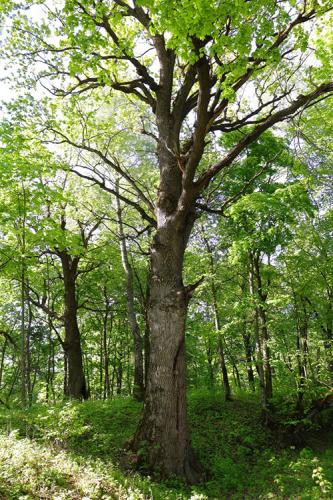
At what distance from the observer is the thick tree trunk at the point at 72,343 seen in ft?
38.4

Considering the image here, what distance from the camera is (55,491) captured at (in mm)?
3541

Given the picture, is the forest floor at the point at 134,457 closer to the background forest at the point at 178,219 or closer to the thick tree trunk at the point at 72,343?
the background forest at the point at 178,219

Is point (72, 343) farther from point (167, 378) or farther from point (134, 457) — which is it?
point (167, 378)

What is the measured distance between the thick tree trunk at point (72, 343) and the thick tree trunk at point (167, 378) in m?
6.68

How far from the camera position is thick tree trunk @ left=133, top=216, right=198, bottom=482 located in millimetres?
5332

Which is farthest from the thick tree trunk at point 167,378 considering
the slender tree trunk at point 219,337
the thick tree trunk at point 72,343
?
the thick tree trunk at point 72,343

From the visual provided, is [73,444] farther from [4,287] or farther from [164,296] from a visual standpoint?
[4,287]

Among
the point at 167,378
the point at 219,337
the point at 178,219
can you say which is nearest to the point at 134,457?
the point at 167,378

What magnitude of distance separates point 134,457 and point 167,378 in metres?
1.34

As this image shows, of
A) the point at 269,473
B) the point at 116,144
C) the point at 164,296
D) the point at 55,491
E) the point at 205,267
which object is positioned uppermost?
the point at 116,144

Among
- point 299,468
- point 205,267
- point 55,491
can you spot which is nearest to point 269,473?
point 299,468

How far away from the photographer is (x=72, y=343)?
12.1 metres

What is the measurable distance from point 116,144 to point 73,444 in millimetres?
8499

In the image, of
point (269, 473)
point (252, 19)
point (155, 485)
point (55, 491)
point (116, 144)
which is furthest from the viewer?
point (116, 144)
